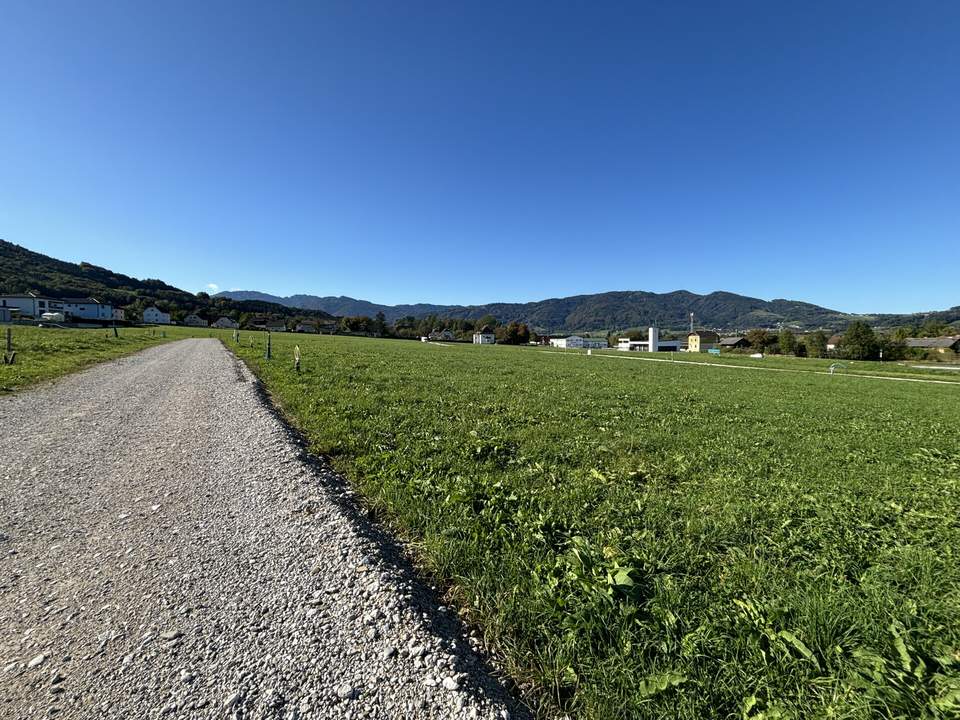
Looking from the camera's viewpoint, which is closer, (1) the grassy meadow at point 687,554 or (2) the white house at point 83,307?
(1) the grassy meadow at point 687,554

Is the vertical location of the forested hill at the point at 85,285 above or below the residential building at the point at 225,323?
above

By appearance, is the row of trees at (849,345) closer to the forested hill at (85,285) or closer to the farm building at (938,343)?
the farm building at (938,343)

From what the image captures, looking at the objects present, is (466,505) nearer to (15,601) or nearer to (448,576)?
(448,576)

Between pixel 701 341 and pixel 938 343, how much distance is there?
58.0m

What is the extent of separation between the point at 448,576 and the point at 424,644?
0.93m

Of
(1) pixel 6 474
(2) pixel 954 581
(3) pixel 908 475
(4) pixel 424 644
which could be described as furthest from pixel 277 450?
(3) pixel 908 475

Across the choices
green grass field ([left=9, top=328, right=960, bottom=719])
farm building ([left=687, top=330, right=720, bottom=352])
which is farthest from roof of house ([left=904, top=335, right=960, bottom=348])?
green grass field ([left=9, top=328, right=960, bottom=719])

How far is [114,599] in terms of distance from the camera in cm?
319

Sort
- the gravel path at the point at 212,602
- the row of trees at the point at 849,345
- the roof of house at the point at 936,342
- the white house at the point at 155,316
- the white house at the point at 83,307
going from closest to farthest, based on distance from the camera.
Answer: the gravel path at the point at 212,602 < the row of trees at the point at 849,345 < the roof of house at the point at 936,342 < the white house at the point at 83,307 < the white house at the point at 155,316

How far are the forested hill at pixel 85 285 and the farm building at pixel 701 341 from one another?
167870 mm

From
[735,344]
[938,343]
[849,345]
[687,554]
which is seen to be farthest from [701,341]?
[687,554]

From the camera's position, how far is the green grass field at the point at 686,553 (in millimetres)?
2506

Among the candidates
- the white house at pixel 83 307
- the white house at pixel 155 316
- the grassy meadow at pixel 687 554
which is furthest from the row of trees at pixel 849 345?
the white house at pixel 155 316

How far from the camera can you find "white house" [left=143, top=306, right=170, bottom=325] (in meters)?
141
